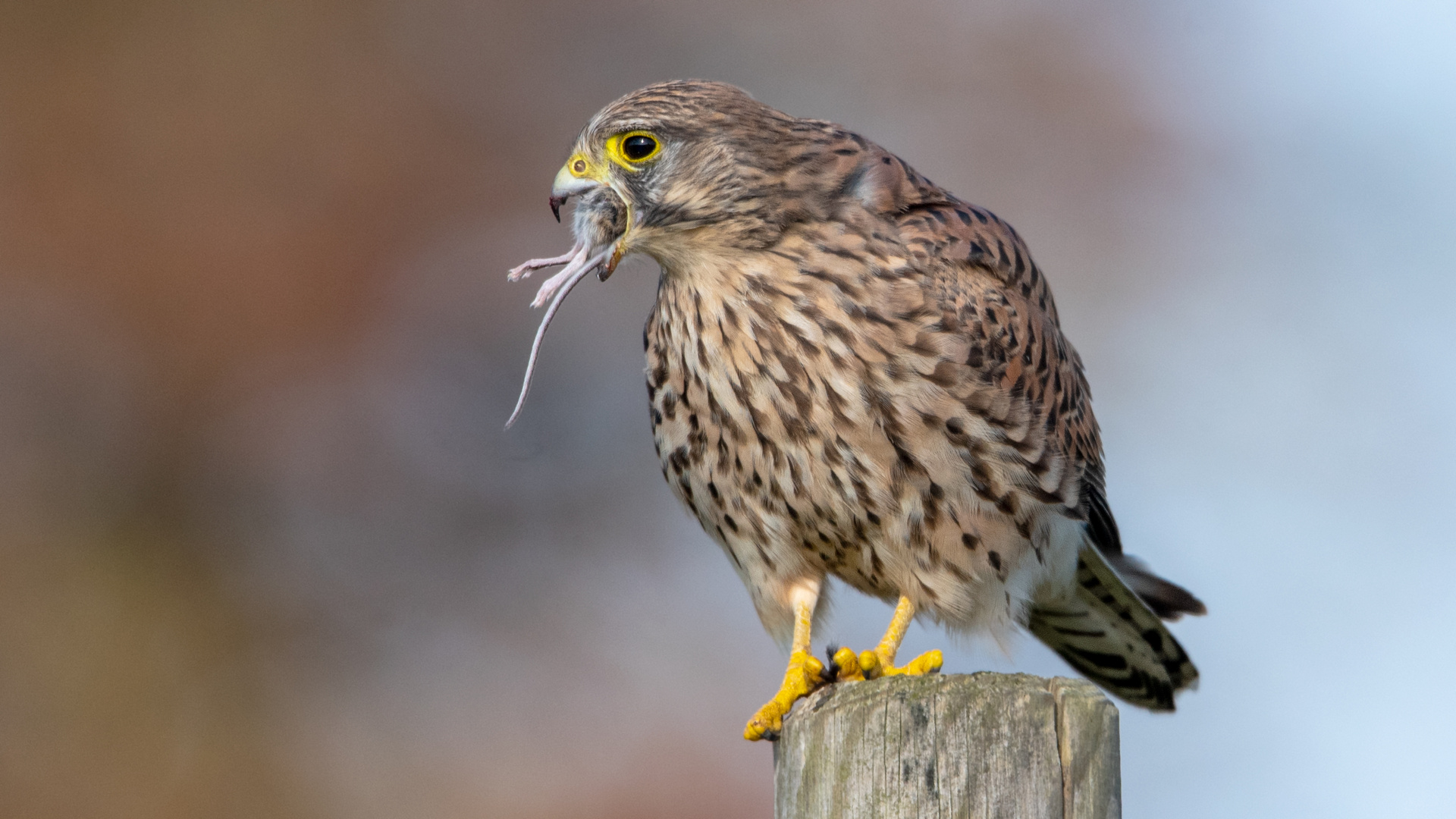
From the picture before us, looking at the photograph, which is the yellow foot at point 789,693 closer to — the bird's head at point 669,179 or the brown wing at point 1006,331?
the brown wing at point 1006,331

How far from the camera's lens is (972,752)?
180cm

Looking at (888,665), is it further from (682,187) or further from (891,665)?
(682,187)

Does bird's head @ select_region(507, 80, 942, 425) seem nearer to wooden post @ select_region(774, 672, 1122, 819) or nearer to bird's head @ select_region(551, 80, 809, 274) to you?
bird's head @ select_region(551, 80, 809, 274)

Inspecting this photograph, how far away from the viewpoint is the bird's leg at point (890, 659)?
248 centimetres

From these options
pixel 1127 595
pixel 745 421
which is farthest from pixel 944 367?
pixel 1127 595

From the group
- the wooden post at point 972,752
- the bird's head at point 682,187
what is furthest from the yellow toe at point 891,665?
the bird's head at point 682,187

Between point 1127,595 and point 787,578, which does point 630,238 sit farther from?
point 1127,595

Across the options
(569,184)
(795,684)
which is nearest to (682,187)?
(569,184)

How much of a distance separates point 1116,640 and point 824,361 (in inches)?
56.6

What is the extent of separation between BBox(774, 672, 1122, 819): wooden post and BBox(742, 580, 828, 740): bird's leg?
1.42 ft

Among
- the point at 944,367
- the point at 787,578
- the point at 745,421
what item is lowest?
the point at 787,578

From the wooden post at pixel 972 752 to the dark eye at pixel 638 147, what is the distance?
1.41 m

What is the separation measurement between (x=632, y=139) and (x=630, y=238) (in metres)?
0.20

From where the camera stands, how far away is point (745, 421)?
286 cm
